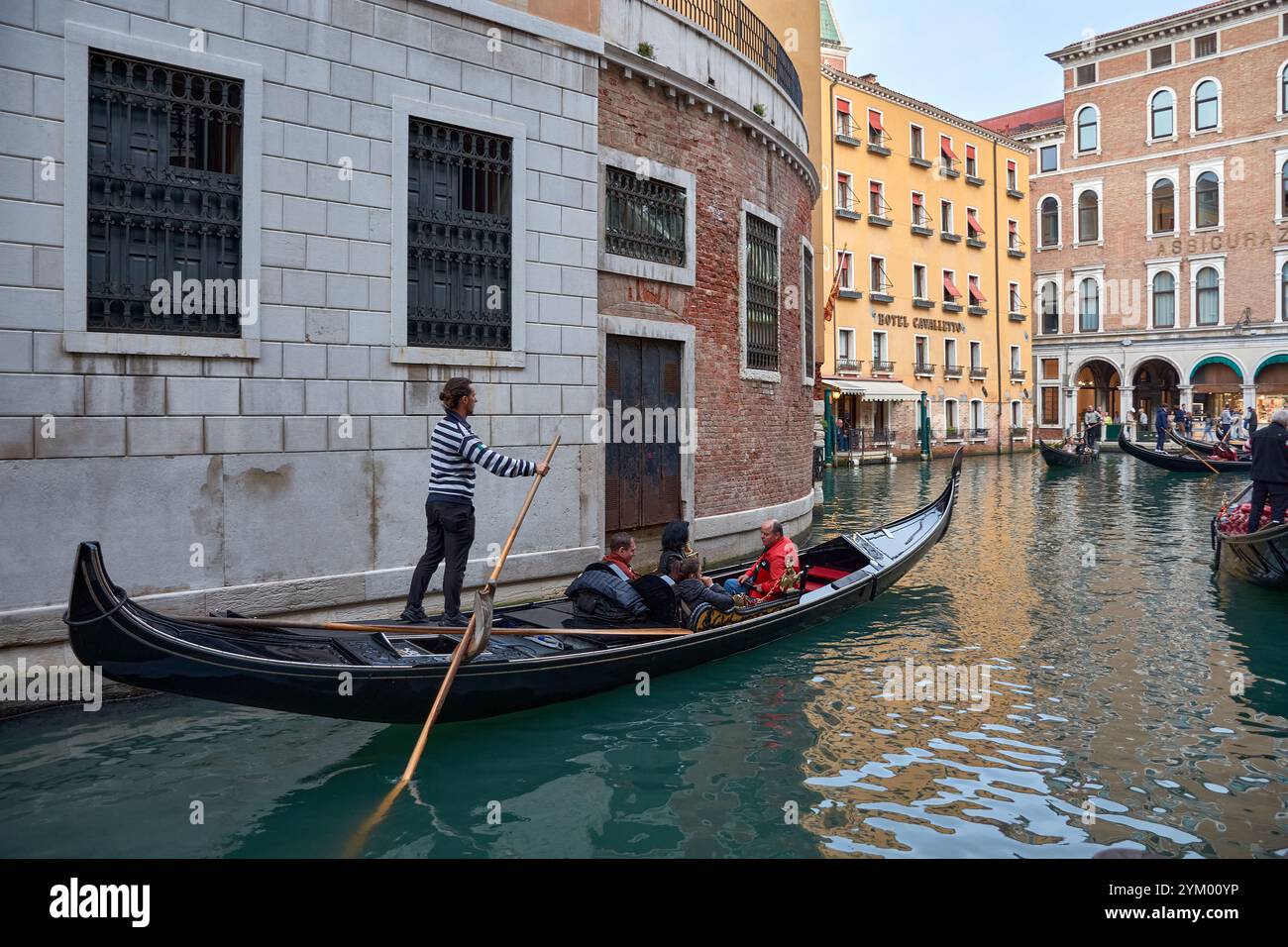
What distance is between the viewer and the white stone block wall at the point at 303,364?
17.7 ft

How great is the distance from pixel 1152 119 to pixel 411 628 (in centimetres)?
3490

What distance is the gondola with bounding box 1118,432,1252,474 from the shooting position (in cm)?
2065

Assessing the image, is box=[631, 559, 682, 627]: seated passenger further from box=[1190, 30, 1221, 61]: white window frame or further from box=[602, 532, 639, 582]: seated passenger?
box=[1190, 30, 1221, 61]: white window frame

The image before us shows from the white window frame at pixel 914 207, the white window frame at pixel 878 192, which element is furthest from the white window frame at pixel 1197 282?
the white window frame at pixel 878 192

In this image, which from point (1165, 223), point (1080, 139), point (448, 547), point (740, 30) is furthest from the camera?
point (1080, 139)

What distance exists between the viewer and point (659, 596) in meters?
6.27

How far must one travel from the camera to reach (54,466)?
545cm

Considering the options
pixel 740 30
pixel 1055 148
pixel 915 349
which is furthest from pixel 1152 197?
pixel 740 30

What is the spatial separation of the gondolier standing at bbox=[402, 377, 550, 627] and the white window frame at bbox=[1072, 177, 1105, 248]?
111 ft

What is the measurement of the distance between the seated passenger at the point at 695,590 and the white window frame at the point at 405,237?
2.15 metres

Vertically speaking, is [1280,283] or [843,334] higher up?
[1280,283]

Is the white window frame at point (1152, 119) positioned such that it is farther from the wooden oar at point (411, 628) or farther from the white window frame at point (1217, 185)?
the wooden oar at point (411, 628)

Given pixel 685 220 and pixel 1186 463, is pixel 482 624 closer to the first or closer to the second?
pixel 685 220
